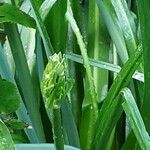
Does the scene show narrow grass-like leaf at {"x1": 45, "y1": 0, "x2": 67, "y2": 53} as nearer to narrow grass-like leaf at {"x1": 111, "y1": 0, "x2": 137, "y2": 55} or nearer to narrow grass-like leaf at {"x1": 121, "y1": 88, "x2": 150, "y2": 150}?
narrow grass-like leaf at {"x1": 111, "y1": 0, "x2": 137, "y2": 55}

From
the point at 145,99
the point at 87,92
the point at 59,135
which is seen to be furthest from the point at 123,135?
the point at 59,135

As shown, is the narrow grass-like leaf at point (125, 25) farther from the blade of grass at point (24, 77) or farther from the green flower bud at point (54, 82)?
the green flower bud at point (54, 82)

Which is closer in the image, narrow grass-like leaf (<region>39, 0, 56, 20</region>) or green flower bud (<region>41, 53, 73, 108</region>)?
green flower bud (<region>41, 53, 73, 108</region>)

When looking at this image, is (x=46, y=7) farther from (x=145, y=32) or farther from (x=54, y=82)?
(x=54, y=82)

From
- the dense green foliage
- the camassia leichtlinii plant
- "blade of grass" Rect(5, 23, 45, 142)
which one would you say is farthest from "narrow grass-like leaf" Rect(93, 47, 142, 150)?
the camassia leichtlinii plant

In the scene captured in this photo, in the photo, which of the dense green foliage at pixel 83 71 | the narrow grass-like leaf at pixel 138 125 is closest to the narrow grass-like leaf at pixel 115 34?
the dense green foliage at pixel 83 71

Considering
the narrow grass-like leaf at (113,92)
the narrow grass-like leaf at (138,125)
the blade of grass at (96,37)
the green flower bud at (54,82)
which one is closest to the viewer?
the green flower bud at (54,82)

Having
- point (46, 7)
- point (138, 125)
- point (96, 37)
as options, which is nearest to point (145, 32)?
point (138, 125)

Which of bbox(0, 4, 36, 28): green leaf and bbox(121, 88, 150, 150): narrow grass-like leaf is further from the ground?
bbox(0, 4, 36, 28): green leaf
